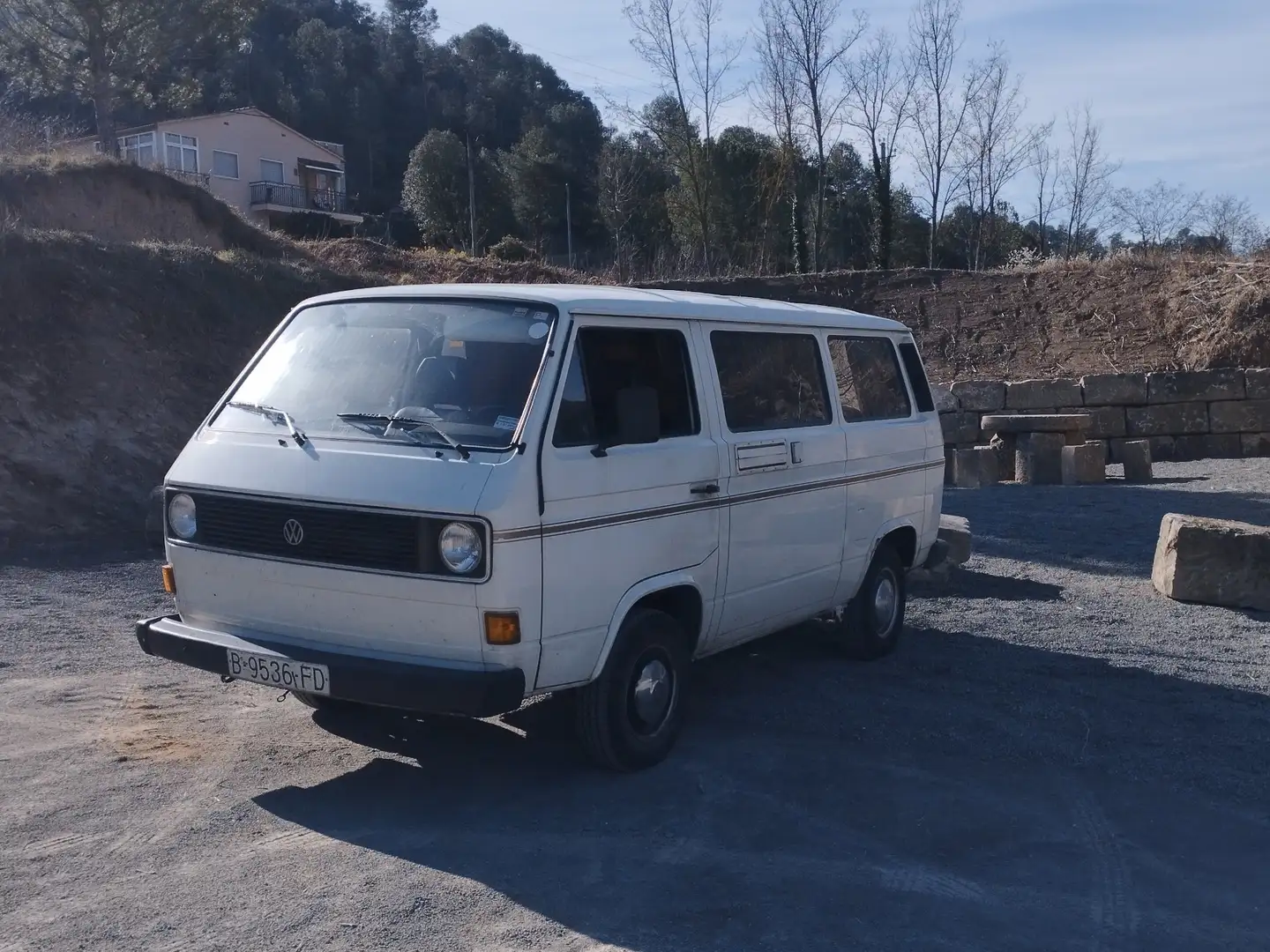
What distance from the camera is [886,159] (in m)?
32.1

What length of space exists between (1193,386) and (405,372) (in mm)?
17367

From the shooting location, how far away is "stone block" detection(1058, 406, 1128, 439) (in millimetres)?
19438

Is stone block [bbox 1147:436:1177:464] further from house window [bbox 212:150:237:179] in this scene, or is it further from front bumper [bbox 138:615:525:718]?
house window [bbox 212:150:237:179]

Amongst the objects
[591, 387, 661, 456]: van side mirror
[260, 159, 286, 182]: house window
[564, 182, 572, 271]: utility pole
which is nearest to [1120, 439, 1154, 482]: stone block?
[591, 387, 661, 456]: van side mirror

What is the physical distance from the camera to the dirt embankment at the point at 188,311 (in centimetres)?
1305

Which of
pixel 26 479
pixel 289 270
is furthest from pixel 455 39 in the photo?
pixel 26 479

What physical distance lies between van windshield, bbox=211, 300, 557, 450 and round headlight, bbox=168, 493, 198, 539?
1.27 ft

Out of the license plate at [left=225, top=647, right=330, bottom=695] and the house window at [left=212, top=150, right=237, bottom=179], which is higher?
the house window at [left=212, top=150, right=237, bottom=179]

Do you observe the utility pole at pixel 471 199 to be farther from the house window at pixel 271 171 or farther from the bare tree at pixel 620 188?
the house window at pixel 271 171

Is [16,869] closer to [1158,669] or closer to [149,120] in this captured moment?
[1158,669]

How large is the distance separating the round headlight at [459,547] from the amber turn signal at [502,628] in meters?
0.20

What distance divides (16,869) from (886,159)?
30.8 meters

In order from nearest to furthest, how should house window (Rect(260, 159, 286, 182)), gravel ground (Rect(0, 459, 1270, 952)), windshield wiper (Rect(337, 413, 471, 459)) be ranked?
gravel ground (Rect(0, 459, 1270, 952))
windshield wiper (Rect(337, 413, 471, 459))
house window (Rect(260, 159, 286, 182))

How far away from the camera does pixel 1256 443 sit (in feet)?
63.2
